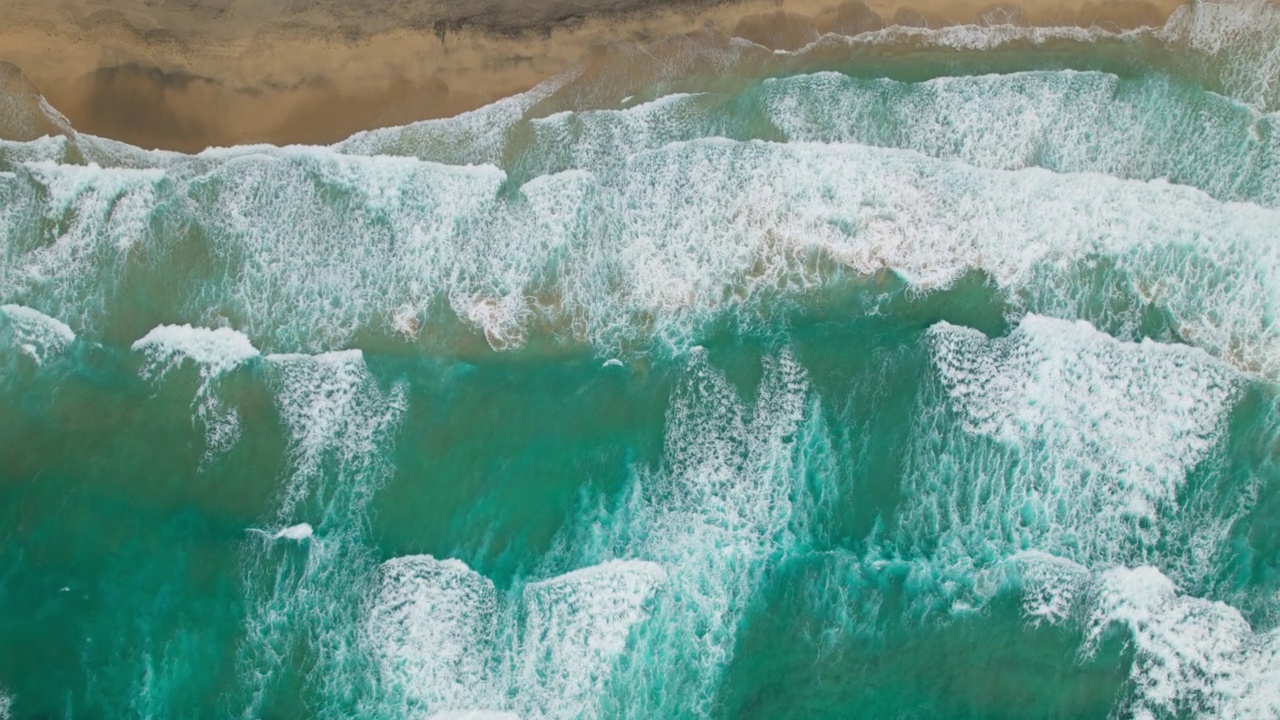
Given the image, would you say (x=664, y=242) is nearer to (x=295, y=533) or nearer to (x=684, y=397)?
(x=684, y=397)

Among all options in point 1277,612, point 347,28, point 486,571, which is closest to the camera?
point 1277,612

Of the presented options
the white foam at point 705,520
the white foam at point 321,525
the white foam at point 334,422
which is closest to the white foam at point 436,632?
the white foam at point 321,525

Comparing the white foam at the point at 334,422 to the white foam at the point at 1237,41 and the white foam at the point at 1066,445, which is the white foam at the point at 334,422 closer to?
the white foam at the point at 1066,445

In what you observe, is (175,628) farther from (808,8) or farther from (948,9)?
(948,9)

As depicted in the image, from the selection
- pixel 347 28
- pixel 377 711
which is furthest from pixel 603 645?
pixel 347 28

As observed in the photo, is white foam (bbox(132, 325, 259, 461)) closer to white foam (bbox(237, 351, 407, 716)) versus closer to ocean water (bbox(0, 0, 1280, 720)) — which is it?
ocean water (bbox(0, 0, 1280, 720))
